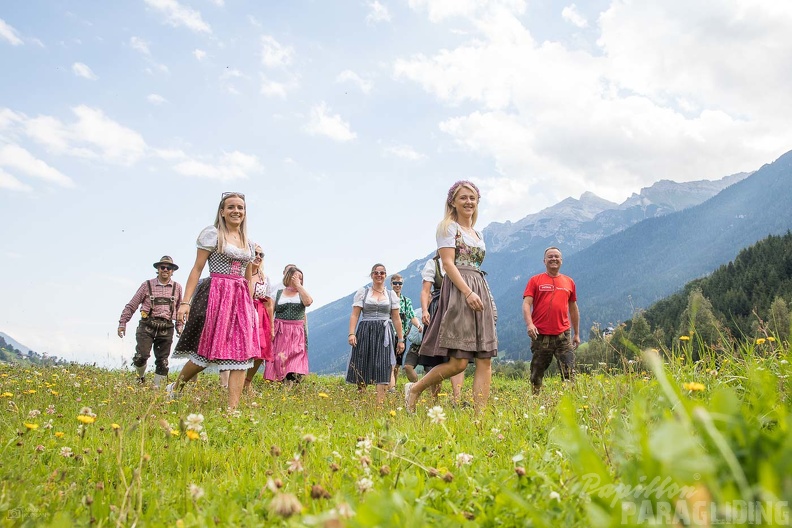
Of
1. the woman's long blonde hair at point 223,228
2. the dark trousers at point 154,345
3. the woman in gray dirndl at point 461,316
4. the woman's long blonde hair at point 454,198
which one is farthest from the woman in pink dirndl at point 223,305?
the dark trousers at point 154,345

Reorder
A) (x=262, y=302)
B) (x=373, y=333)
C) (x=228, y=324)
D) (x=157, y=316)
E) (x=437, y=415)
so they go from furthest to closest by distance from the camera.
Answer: (x=157, y=316), (x=262, y=302), (x=373, y=333), (x=228, y=324), (x=437, y=415)

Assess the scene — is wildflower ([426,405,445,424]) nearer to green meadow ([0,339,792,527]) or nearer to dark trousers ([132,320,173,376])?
green meadow ([0,339,792,527])

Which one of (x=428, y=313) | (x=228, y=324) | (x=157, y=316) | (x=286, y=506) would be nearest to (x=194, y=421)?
(x=286, y=506)

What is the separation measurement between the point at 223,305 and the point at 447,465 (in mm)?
4116

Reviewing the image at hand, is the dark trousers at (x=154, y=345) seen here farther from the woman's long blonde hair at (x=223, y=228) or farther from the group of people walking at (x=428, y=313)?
the woman's long blonde hair at (x=223, y=228)

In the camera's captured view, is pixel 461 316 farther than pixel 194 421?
Yes

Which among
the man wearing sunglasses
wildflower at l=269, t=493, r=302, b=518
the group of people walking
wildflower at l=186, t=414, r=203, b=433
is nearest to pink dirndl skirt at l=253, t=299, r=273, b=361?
the group of people walking

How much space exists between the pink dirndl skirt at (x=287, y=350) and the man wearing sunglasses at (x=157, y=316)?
2.39 m

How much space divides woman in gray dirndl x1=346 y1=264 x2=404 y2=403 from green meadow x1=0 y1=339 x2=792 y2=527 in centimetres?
324

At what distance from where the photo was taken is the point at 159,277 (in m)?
10.9

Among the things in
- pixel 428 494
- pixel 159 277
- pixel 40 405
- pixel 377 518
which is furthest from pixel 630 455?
pixel 159 277

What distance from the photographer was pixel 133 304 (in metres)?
10.8

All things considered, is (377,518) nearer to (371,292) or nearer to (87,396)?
(87,396)

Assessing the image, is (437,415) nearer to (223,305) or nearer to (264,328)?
(223,305)
